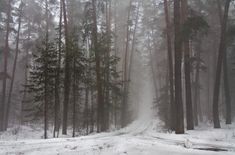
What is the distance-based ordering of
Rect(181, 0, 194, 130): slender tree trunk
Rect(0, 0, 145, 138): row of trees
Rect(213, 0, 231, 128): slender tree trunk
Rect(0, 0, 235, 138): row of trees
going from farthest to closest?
1. Rect(0, 0, 145, 138): row of trees
2. Rect(213, 0, 231, 128): slender tree trunk
3. Rect(0, 0, 235, 138): row of trees
4. Rect(181, 0, 194, 130): slender tree trunk

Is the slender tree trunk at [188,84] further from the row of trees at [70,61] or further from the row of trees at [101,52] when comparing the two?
the row of trees at [70,61]

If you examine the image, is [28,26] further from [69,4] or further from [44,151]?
[44,151]

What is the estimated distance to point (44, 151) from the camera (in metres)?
9.05

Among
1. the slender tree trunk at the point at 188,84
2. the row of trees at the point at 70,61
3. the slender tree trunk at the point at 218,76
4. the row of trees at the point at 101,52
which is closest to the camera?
the slender tree trunk at the point at 188,84

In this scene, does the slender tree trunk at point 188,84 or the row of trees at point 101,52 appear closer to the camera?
the slender tree trunk at point 188,84

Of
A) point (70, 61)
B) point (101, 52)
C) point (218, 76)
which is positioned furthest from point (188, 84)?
point (70, 61)

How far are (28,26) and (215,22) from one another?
20.5 meters

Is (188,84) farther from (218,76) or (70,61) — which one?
(70,61)

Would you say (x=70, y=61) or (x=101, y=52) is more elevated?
(x=101, y=52)

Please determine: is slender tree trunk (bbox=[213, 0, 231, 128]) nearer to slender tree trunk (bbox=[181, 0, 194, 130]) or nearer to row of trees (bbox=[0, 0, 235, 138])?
row of trees (bbox=[0, 0, 235, 138])

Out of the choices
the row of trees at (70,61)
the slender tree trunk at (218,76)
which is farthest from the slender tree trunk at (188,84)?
the row of trees at (70,61)

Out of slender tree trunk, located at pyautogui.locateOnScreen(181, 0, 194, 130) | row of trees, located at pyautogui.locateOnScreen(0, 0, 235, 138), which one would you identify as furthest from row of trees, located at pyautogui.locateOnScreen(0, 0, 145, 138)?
slender tree trunk, located at pyautogui.locateOnScreen(181, 0, 194, 130)

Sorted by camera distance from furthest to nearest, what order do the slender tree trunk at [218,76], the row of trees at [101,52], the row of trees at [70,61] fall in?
the row of trees at [70,61] < the slender tree trunk at [218,76] < the row of trees at [101,52]

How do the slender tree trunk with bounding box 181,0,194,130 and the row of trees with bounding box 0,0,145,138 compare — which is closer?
the slender tree trunk with bounding box 181,0,194,130
